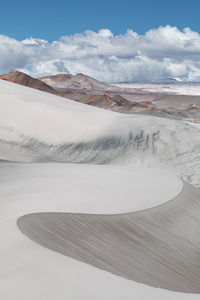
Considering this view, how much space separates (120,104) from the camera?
98.6 meters

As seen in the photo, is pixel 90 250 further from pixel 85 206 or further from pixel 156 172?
pixel 156 172

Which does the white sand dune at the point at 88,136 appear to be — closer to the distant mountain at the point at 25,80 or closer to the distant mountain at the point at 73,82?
the distant mountain at the point at 25,80

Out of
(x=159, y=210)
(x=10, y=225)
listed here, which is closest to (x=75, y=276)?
(x=10, y=225)

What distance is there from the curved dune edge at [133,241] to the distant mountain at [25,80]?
330 ft

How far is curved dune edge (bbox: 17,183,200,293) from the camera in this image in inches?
316

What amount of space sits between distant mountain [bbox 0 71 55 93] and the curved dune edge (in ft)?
330

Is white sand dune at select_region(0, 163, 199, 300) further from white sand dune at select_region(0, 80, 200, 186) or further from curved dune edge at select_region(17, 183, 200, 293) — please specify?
white sand dune at select_region(0, 80, 200, 186)

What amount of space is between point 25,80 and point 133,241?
10409 cm

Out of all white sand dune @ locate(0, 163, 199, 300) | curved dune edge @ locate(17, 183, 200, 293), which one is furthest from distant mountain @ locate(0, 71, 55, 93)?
curved dune edge @ locate(17, 183, 200, 293)

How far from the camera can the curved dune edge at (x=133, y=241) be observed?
316 inches

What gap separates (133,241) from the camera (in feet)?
32.2

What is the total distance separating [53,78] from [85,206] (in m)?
182

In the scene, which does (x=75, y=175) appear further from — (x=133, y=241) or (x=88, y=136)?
(x=88, y=136)

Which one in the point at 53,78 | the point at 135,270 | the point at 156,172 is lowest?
the point at 135,270
